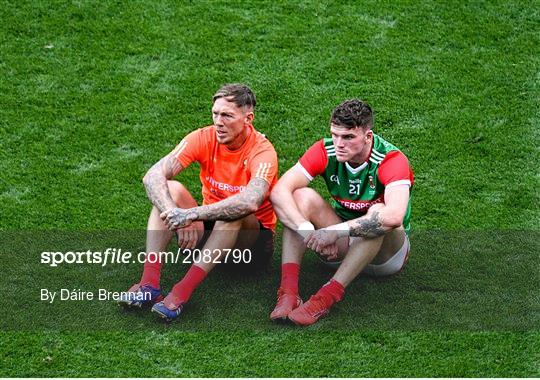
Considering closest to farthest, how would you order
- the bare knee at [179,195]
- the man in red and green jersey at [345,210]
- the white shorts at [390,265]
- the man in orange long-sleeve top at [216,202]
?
the man in red and green jersey at [345,210] → the man in orange long-sleeve top at [216,202] → the bare knee at [179,195] → the white shorts at [390,265]

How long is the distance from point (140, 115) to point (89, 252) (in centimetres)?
180

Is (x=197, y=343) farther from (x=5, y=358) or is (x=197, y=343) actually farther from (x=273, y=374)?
(x=5, y=358)

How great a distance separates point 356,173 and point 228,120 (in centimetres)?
94

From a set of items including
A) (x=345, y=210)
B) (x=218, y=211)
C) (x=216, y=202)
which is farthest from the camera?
(x=345, y=210)

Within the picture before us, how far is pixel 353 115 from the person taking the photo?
7.94 m

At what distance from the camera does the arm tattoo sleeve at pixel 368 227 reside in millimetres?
7926

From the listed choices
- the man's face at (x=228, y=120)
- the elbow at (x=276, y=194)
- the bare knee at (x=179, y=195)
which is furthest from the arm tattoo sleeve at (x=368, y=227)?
the bare knee at (x=179, y=195)

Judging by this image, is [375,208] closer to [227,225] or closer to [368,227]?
[368,227]

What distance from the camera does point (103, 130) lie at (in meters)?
10.2

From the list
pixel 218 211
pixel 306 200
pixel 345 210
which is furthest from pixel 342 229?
pixel 218 211

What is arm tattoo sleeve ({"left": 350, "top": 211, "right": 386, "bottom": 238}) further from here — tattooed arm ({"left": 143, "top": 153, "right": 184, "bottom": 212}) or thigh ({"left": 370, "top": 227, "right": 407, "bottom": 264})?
tattooed arm ({"left": 143, "top": 153, "right": 184, "bottom": 212})

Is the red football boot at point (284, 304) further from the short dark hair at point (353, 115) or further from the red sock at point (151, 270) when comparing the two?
the short dark hair at point (353, 115)

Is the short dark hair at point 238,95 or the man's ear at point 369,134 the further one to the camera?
the short dark hair at point 238,95

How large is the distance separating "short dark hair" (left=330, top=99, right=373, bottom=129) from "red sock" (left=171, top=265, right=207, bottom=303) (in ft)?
4.45
